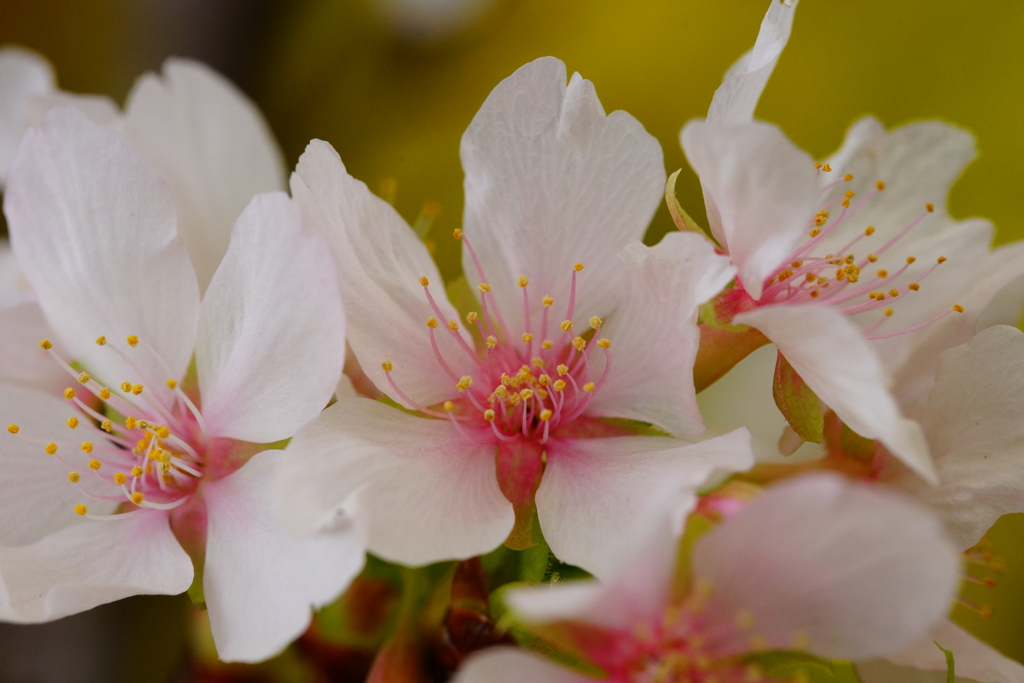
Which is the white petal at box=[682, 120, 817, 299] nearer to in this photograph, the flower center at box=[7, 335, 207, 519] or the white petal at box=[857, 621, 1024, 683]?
the white petal at box=[857, 621, 1024, 683]

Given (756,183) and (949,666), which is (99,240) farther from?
(949,666)

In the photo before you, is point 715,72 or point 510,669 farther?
point 715,72

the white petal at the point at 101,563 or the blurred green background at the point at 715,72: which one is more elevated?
the blurred green background at the point at 715,72

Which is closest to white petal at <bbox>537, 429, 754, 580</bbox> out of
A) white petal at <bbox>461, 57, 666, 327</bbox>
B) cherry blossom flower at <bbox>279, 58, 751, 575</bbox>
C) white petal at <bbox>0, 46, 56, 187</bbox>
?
cherry blossom flower at <bbox>279, 58, 751, 575</bbox>

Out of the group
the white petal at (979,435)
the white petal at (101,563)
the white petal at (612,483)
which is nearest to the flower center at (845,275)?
the white petal at (979,435)

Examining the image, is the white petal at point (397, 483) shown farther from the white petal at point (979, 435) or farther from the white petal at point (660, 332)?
the white petal at point (979, 435)

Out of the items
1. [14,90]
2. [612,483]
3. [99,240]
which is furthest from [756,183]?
[14,90]
